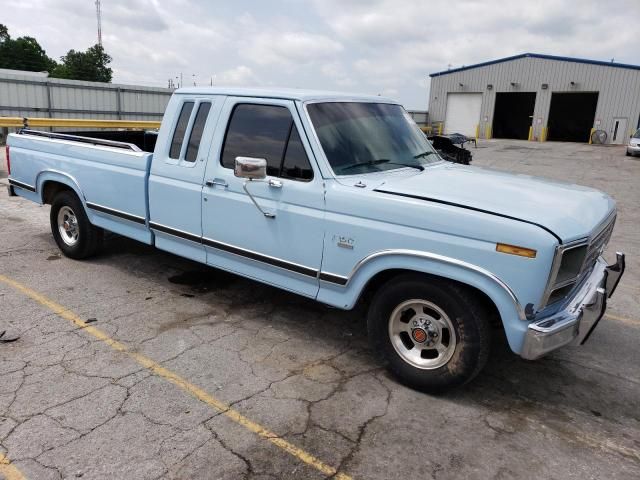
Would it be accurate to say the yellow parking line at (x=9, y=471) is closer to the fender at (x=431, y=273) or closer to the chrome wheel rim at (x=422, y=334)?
the fender at (x=431, y=273)

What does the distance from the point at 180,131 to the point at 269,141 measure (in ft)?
3.70

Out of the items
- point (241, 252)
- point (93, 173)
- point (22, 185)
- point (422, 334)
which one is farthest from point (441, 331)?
point (22, 185)

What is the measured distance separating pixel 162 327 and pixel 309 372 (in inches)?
58.4

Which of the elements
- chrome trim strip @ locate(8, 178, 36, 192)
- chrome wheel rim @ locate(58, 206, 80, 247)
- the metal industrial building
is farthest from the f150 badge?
the metal industrial building

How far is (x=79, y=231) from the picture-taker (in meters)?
6.09

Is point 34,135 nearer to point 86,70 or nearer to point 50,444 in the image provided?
point 50,444

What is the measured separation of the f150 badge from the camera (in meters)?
3.64

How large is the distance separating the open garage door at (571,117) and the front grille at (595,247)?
3934 centimetres

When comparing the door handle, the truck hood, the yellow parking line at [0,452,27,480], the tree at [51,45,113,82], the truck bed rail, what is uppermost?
the tree at [51,45,113,82]

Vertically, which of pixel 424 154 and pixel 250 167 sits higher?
pixel 424 154

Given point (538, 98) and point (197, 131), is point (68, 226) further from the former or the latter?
point (538, 98)

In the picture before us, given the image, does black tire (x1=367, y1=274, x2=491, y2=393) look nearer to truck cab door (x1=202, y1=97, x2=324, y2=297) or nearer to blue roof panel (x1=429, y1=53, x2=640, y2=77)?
truck cab door (x1=202, y1=97, x2=324, y2=297)

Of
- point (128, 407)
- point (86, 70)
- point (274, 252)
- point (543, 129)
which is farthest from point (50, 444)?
point (86, 70)

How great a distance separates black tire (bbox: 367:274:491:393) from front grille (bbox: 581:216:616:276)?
0.82 metres
